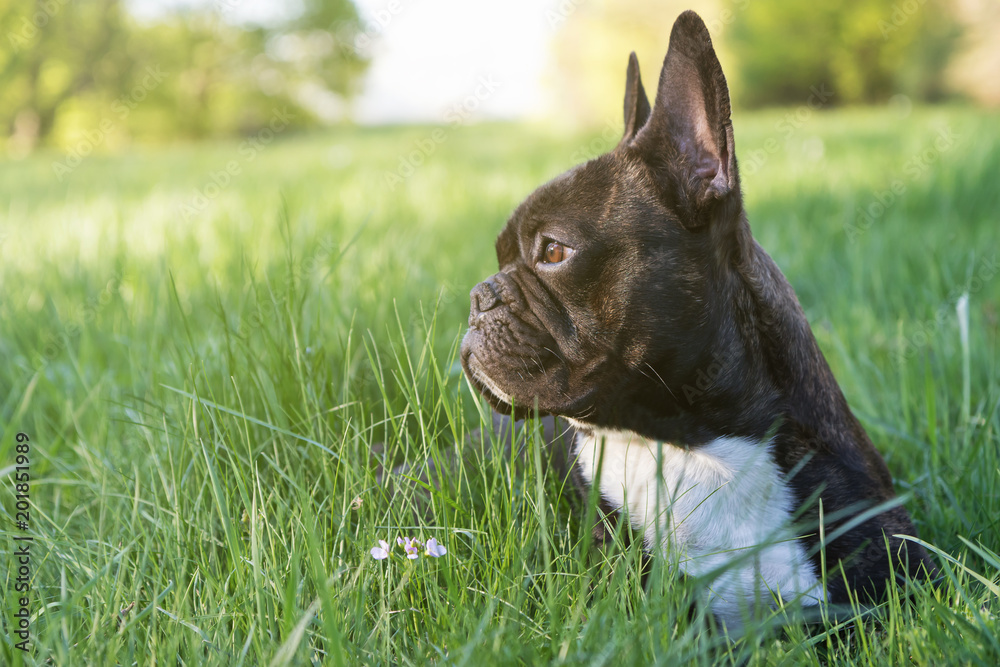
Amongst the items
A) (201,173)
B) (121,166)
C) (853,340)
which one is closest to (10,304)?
(853,340)

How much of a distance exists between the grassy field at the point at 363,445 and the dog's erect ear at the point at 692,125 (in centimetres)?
77

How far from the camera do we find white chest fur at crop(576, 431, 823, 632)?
1.94m

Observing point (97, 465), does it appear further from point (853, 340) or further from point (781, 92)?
point (781, 92)

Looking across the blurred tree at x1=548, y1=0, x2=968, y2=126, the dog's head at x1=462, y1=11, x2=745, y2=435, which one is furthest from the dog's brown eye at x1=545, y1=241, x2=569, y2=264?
the blurred tree at x1=548, y1=0, x2=968, y2=126

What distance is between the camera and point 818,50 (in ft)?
75.4

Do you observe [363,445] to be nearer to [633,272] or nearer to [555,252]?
[555,252]

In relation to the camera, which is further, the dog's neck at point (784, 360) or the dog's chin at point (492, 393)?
the dog's chin at point (492, 393)
